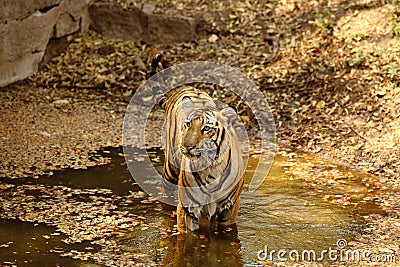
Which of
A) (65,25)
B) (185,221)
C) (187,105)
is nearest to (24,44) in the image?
(65,25)

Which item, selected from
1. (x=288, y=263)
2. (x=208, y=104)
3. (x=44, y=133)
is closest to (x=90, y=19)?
(x=44, y=133)

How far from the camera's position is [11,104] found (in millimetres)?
8039

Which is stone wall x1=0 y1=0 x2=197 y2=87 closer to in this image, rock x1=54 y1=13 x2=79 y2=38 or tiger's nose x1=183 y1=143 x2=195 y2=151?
rock x1=54 y1=13 x2=79 y2=38

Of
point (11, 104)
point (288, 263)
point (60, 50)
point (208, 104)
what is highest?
point (60, 50)

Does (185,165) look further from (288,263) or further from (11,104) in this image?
(11,104)

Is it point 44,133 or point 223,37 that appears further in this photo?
point 223,37

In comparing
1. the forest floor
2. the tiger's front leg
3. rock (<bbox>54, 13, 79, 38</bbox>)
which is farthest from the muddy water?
rock (<bbox>54, 13, 79, 38</bbox>)

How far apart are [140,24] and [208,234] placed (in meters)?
5.69

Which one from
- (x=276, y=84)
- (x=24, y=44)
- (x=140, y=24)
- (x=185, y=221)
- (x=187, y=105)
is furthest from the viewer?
(x=140, y=24)

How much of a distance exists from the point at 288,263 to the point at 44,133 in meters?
3.64

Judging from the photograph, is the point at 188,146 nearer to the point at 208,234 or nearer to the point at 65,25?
the point at 208,234

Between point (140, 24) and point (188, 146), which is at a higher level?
point (140, 24)

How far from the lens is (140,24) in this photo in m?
9.84

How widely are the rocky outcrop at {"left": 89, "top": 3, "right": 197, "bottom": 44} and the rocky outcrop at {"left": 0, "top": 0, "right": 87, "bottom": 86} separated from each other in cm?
37
